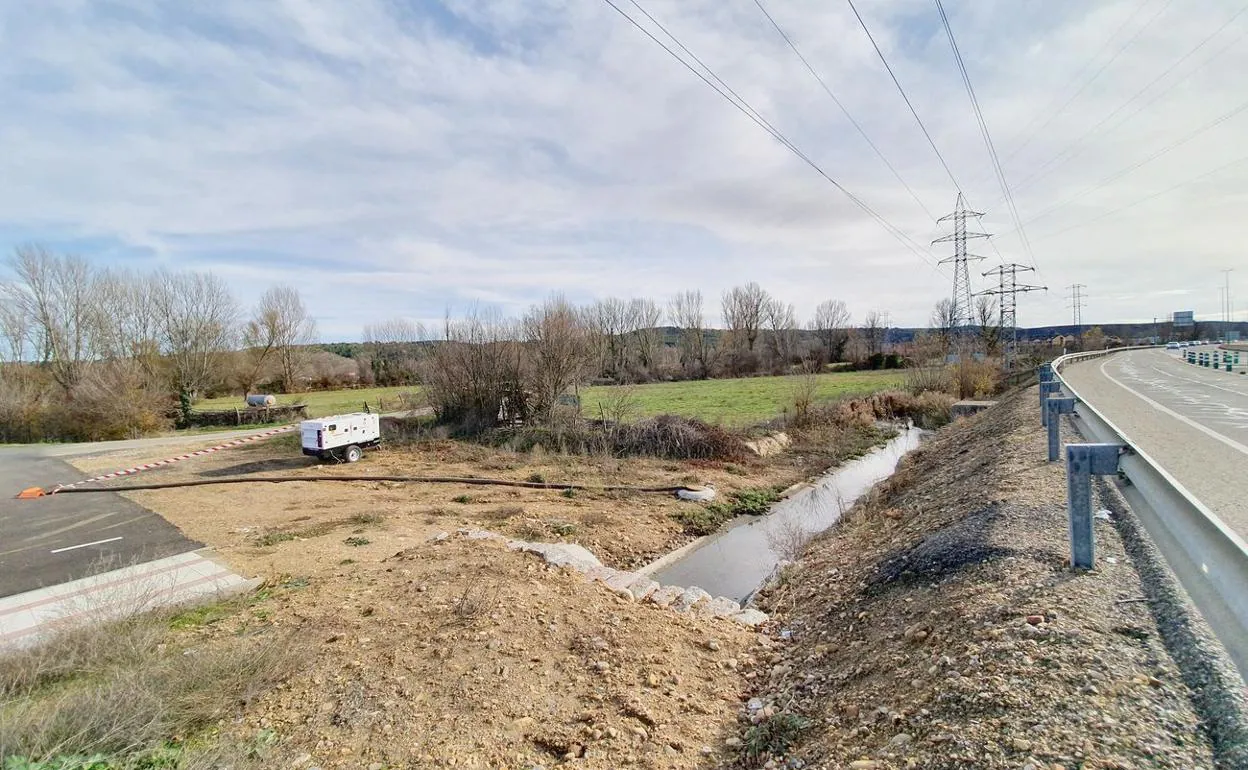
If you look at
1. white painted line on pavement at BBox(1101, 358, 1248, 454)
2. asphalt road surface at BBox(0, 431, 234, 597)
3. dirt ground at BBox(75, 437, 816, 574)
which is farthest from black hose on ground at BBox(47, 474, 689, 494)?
white painted line on pavement at BBox(1101, 358, 1248, 454)

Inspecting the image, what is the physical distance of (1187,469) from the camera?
23.7 ft

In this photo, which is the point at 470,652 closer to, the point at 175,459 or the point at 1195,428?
the point at 1195,428

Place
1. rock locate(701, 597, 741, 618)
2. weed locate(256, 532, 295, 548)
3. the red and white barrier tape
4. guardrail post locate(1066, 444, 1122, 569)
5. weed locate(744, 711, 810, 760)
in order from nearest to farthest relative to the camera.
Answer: weed locate(744, 711, 810, 760) → guardrail post locate(1066, 444, 1122, 569) → rock locate(701, 597, 741, 618) → weed locate(256, 532, 295, 548) → the red and white barrier tape

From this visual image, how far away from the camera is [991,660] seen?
346 centimetres

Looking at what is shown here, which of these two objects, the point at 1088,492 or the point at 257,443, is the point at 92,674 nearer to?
the point at 1088,492

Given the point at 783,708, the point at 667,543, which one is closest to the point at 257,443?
the point at 667,543

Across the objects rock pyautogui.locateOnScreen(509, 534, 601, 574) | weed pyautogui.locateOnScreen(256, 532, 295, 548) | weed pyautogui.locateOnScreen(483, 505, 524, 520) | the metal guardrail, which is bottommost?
weed pyautogui.locateOnScreen(483, 505, 524, 520)

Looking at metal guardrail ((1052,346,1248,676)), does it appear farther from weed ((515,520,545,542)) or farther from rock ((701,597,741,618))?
weed ((515,520,545,542))

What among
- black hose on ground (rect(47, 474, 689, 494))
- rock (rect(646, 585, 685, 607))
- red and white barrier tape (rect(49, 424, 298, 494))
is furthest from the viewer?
red and white barrier tape (rect(49, 424, 298, 494))

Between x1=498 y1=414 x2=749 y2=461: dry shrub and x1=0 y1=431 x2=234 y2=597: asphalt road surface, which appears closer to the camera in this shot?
x1=0 y1=431 x2=234 y2=597: asphalt road surface

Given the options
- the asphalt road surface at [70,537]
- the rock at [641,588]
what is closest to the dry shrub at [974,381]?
the rock at [641,588]

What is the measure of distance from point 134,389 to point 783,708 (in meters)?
34.8

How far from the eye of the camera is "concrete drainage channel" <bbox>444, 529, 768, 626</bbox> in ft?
22.4

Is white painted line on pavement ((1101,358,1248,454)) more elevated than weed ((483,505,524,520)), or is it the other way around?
white painted line on pavement ((1101,358,1248,454))
